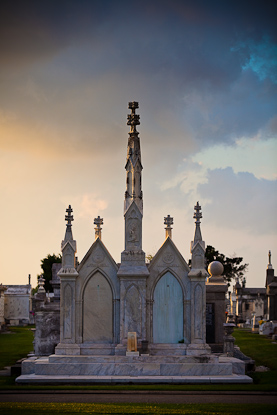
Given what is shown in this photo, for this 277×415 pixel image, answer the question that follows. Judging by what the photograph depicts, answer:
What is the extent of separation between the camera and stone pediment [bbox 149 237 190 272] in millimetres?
23852

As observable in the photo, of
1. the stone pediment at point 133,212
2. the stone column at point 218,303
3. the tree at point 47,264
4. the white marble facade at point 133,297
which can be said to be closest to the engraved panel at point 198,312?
the white marble facade at point 133,297

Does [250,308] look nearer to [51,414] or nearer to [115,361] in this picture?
[115,361]

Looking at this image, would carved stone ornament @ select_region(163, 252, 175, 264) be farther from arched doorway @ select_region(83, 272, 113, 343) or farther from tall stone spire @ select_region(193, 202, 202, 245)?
arched doorway @ select_region(83, 272, 113, 343)

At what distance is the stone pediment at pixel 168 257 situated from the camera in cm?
2385

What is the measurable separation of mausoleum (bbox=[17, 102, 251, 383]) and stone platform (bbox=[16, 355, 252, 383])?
0.17 ft

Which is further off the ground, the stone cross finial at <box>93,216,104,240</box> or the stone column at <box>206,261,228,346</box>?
the stone cross finial at <box>93,216,104,240</box>

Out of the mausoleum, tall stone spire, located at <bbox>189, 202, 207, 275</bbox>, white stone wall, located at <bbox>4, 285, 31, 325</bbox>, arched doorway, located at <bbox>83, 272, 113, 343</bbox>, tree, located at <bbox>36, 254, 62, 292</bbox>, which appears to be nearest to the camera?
the mausoleum

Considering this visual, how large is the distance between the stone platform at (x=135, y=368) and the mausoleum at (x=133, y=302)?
0.05 meters

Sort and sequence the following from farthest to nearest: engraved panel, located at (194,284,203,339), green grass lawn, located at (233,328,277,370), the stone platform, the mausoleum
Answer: green grass lawn, located at (233,328,277,370), engraved panel, located at (194,284,203,339), the mausoleum, the stone platform

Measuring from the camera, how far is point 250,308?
81.6 m

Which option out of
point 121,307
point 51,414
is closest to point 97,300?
point 121,307

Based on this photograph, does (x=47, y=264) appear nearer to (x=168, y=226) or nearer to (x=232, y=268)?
(x=232, y=268)

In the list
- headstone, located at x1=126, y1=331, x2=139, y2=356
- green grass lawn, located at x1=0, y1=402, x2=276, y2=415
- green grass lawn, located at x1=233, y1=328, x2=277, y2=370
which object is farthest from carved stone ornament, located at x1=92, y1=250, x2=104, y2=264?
green grass lawn, located at x1=233, y1=328, x2=277, y2=370

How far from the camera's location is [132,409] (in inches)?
638
